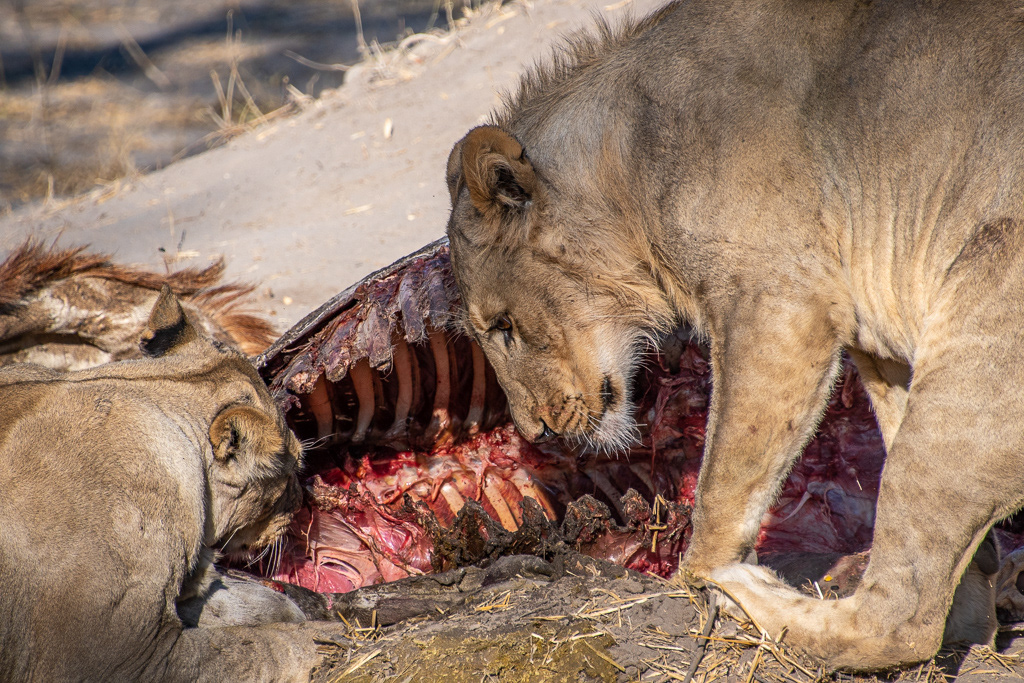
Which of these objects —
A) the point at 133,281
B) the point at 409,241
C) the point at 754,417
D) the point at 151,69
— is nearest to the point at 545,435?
the point at 754,417

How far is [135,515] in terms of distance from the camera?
324 centimetres

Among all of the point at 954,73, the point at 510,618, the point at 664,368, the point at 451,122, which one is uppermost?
the point at 954,73

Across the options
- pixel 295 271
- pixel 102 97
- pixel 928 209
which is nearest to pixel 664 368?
pixel 928 209

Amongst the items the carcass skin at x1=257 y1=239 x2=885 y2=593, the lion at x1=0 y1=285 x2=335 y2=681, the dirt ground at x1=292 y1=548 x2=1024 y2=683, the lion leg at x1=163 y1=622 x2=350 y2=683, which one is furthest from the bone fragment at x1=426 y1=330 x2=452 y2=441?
the lion leg at x1=163 y1=622 x2=350 y2=683

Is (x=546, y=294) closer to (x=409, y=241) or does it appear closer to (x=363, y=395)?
(x=363, y=395)

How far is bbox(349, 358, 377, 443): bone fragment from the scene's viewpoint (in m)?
4.27

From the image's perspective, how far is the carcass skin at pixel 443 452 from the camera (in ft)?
13.2

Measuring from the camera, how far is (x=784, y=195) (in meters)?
3.08

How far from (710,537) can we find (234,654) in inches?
67.1

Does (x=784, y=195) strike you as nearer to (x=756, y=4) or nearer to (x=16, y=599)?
(x=756, y=4)

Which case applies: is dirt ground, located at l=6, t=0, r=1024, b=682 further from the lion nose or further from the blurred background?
the blurred background

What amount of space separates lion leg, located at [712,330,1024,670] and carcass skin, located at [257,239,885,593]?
929mm

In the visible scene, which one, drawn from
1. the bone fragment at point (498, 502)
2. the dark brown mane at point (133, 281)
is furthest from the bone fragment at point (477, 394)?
the dark brown mane at point (133, 281)

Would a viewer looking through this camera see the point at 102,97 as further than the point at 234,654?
Yes
